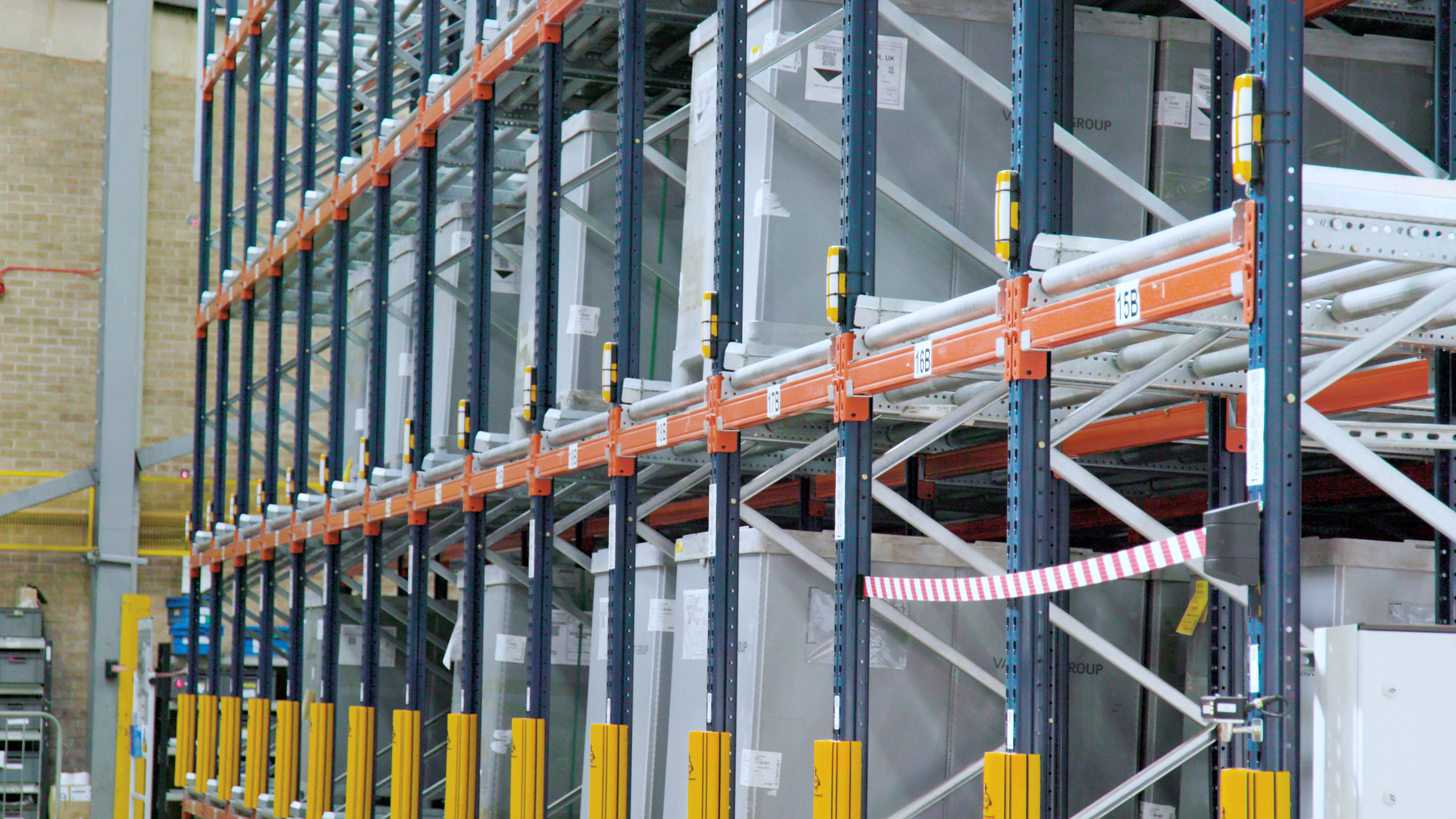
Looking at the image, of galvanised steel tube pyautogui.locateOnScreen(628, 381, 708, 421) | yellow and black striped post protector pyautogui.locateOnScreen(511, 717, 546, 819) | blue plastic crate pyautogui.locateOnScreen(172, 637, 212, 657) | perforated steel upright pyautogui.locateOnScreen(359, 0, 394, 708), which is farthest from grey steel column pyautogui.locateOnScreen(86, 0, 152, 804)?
galvanised steel tube pyautogui.locateOnScreen(628, 381, 708, 421)

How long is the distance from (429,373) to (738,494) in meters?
A: 4.26

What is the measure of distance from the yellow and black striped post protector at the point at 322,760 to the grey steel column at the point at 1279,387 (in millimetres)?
9716

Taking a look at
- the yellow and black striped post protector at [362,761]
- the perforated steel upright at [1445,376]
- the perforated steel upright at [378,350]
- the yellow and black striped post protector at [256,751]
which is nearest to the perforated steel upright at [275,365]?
the yellow and black striped post protector at [256,751]

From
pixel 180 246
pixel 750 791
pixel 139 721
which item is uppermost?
pixel 180 246

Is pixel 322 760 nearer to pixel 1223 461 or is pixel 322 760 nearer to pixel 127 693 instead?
pixel 127 693

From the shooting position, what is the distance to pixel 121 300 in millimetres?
21188

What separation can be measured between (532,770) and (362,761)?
3.25 m

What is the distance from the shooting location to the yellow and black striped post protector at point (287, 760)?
13.4m

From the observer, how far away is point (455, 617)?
13492 millimetres

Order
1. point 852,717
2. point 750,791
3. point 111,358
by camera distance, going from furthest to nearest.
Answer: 1. point 111,358
2. point 750,791
3. point 852,717

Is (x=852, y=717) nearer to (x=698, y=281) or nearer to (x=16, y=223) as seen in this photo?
(x=698, y=281)

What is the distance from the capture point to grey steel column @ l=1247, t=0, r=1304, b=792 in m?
3.96

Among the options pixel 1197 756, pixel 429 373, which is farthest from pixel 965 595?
pixel 429 373

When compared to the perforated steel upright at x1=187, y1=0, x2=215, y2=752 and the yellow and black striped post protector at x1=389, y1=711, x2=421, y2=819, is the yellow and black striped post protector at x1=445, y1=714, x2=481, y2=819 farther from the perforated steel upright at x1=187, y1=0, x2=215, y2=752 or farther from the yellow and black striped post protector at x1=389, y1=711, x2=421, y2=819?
the perforated steel upright at x1=187, y1=0, x2=215, y2=752
